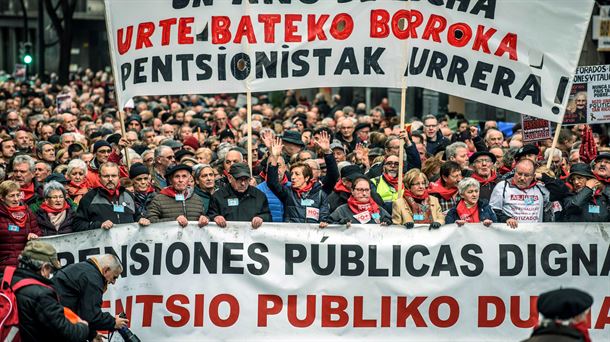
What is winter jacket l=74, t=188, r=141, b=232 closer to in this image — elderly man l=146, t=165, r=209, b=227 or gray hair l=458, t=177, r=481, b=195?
elderly man l=146, t=165, r=209, b=227

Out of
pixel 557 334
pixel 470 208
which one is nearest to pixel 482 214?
pixel 470 208

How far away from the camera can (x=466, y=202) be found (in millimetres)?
10805

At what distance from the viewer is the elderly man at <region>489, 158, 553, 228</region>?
11000 mm

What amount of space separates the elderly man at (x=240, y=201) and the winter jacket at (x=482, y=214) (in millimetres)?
1424

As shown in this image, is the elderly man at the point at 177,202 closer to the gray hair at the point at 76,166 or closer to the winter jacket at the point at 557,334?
the gray hair at the point at 76,166

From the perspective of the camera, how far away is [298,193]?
11.4 meters

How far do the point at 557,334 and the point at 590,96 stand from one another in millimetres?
8200

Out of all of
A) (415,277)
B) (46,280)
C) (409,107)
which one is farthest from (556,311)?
(409,107)

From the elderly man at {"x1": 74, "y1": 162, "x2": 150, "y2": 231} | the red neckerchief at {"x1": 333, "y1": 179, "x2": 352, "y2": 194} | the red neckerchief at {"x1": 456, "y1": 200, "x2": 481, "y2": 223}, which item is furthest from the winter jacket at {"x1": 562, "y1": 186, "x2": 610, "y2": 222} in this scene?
the elderly man at {"x1": 74, "y1": 162, "x2": 150, "y2": 231}

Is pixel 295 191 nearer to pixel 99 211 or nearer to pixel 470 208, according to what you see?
pixel 470 208

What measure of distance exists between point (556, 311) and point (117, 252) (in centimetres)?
470

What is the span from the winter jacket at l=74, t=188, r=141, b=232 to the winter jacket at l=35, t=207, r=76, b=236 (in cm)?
6

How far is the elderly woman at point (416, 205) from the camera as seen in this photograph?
10883mm

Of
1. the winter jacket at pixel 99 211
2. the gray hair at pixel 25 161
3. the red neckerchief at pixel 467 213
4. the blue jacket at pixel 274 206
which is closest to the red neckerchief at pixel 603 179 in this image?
the red neckerchief at pixel 467 213
